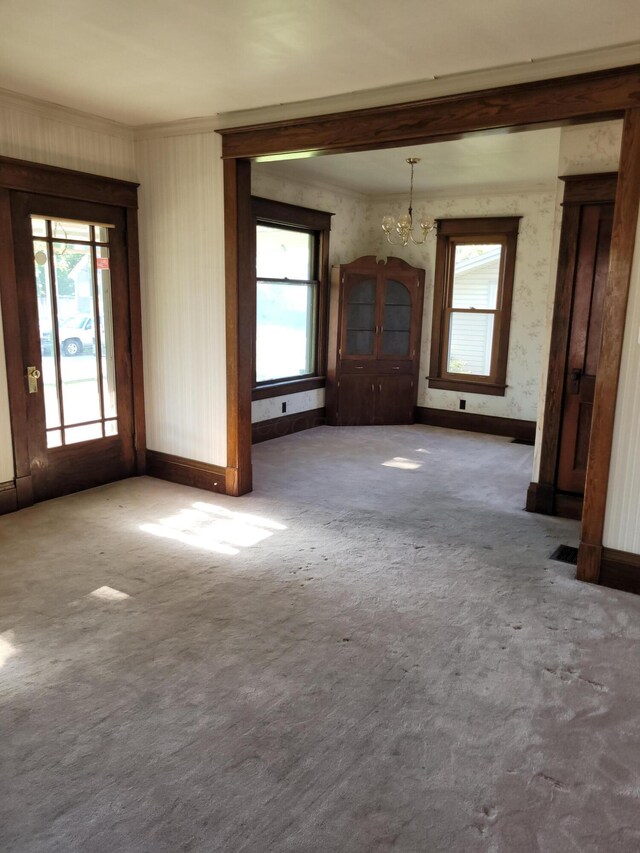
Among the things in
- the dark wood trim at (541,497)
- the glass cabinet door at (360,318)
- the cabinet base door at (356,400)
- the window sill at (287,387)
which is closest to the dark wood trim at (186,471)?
the window sill at (287,387)

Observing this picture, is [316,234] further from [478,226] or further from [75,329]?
[75,329]

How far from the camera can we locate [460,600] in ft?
10.9

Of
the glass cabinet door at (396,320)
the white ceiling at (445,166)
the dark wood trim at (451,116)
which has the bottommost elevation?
the glass cabinet door at (396,320)

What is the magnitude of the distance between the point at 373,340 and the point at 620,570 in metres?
4.73

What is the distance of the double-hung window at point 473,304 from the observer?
728cm

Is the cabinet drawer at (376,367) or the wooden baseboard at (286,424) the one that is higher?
the cabinet drawer at (376,367)

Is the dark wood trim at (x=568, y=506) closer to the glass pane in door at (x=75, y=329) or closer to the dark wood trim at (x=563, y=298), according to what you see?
the dark wood trim at (x=563, y=298)

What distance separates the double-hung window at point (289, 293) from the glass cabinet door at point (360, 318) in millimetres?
305

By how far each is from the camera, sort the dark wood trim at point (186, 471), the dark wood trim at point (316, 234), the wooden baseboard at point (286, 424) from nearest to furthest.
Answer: the dark wood trim at point (186, 471) < the dark wood trim at point (316, 234) < the wooden baseboard at point (286, 424)

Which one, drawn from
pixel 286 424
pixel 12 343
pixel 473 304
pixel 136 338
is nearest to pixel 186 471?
pixel 136 338

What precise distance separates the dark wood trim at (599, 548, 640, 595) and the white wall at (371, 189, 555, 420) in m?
3.93

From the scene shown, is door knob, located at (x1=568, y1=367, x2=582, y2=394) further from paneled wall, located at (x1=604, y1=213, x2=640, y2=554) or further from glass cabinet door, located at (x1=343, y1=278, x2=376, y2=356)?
glass cabinet door, located at (x1=343, y1=278, x2=376, y2=356)

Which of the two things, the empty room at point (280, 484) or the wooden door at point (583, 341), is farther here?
the wooden door at point (583, 341)

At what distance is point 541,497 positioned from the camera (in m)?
4.71
